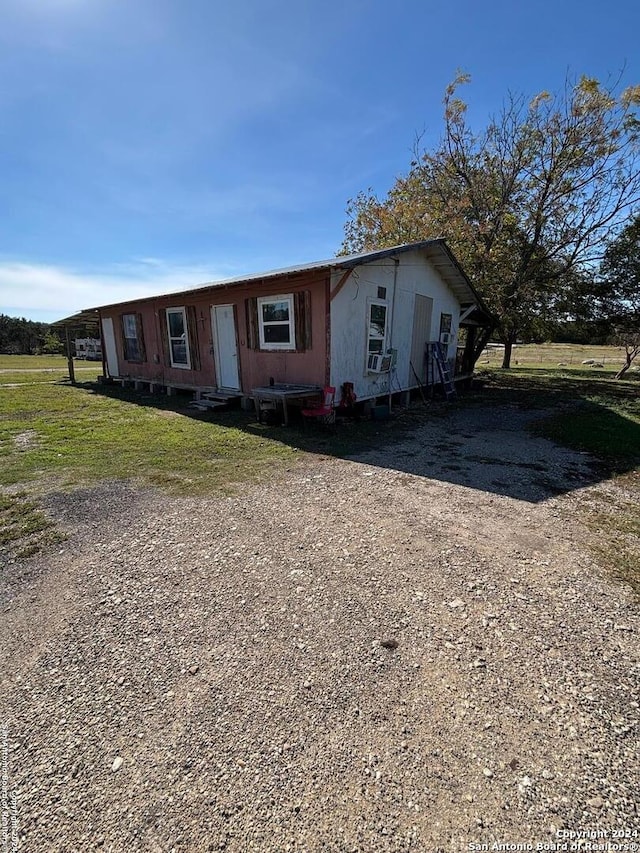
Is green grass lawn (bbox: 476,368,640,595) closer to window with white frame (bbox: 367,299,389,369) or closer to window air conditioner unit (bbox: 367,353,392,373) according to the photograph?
window air conditioner unit (bbox: 367,353,392,373)

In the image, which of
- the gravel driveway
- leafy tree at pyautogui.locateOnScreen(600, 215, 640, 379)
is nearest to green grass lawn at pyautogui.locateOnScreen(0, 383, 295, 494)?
the gravel driveway

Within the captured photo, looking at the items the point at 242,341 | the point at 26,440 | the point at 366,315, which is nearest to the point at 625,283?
the point at 366,315

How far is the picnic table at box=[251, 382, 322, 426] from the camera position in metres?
7.22

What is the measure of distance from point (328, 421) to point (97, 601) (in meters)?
5.38

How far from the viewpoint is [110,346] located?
14.0 m

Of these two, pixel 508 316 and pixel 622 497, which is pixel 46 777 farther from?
pixel 508 316

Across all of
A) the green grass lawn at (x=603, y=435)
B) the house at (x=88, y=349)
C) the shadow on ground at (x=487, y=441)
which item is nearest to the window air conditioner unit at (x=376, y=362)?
the shadow on ground at (x=487, y=441)

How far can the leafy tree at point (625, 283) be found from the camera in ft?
51.4

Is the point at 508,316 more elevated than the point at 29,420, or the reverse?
the point at 508,316

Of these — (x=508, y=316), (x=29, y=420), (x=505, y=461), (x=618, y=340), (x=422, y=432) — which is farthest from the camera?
(x=618, y=340)

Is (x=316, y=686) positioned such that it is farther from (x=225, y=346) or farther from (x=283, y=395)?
(x=225, y=346)

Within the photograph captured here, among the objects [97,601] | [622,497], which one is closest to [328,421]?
[622,497]

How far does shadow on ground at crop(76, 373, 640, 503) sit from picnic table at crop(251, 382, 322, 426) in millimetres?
378

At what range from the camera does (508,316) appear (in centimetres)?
1516
